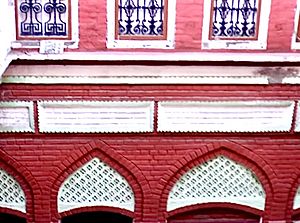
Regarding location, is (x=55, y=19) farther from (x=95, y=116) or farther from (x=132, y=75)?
(x=95, y=116)

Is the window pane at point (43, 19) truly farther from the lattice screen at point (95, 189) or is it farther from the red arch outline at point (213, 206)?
the red arch outline at point (213, 206)

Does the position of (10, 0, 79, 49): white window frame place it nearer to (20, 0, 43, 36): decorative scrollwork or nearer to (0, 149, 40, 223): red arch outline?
(20, 0, 43, 36): decorative scrollwork

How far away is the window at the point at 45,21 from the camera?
4.64 metres

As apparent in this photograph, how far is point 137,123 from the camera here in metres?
5.00

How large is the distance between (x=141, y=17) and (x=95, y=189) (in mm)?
1710

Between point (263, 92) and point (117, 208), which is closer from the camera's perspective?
point (263, 92)

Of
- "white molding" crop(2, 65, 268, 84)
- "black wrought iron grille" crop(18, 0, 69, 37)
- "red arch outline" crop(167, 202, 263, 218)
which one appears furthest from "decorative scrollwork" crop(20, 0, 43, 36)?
"red arch outline" crop(167, 202, 263, 218)

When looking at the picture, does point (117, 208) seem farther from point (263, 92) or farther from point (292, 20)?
point (292, 20)

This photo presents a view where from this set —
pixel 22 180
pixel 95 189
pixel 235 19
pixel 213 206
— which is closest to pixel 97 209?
pixel 95 189

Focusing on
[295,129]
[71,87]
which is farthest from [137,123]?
[295,129]

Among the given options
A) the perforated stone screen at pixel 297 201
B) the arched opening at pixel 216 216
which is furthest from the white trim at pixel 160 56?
the arched opening at pixel 216 216

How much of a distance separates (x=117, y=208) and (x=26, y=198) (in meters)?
0.87

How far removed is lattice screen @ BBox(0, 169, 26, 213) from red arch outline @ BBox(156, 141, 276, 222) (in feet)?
4.30

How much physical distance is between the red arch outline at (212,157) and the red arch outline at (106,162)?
0.18 m
